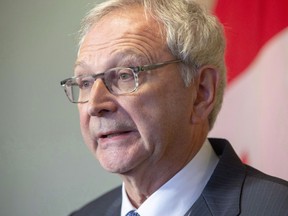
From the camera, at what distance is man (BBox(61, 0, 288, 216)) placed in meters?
1.03

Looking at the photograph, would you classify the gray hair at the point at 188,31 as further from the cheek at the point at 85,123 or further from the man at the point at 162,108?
the cheek at the point at 85,123

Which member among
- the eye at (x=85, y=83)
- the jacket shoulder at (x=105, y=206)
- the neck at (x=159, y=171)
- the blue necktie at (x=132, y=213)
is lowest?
the jacket shoulder at (x=105, y=206)

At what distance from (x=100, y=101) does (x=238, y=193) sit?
1.30ft

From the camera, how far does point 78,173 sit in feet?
6.53

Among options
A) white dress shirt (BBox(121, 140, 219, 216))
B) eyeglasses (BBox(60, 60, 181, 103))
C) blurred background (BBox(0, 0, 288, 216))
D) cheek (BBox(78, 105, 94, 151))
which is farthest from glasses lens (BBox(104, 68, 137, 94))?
blurred background (BBox(0, 0, 288, 216))

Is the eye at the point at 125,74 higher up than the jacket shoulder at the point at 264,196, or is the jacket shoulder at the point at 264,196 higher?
the eye at the point at 125,74

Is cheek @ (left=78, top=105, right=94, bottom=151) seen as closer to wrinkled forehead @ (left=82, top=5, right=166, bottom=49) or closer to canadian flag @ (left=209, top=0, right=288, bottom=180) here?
wrinkled forehead @ (left=82, top=5, right=166, bottom=49)

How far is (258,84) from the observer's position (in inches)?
64.9

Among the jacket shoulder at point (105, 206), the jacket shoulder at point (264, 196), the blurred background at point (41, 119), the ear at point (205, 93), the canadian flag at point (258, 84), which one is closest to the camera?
the jacket shoulder at point (264, 196)

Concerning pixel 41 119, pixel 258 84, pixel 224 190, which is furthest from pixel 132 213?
pixel 41 119

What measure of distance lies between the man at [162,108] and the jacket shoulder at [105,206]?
16cm

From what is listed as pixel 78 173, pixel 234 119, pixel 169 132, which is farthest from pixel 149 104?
pixel 78 173

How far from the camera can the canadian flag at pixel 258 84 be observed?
5.29ft

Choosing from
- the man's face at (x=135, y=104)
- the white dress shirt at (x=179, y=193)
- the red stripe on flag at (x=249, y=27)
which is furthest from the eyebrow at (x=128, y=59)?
the red stripe on flag at (x=249, y=27)
